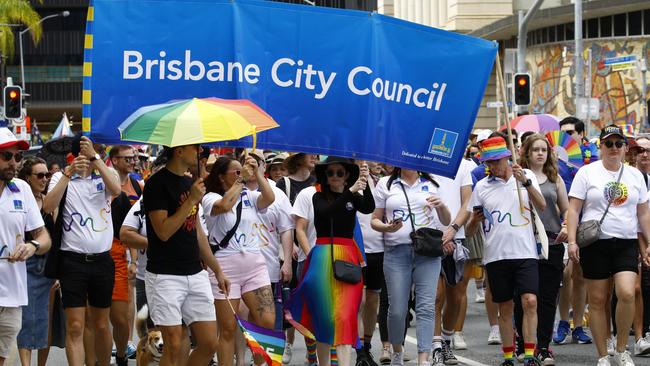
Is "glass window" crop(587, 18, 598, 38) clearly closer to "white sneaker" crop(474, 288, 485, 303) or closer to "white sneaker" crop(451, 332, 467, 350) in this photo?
"white sneaker" crop(474, 288, 485, 303)

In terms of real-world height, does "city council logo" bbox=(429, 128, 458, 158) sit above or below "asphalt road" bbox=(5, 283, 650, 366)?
above

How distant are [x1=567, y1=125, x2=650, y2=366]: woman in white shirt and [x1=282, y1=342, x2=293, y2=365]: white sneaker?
2.95 meters

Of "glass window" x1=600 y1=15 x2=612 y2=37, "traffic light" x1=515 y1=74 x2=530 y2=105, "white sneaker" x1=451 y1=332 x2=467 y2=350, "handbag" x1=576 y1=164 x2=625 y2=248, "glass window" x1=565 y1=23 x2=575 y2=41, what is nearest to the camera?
"handbag" x1=576 y1=164 x2=625 y2=248

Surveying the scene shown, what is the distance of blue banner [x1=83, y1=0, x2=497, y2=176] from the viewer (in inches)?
368

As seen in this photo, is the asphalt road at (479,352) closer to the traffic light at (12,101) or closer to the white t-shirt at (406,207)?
the white t-shirt at (406,207)

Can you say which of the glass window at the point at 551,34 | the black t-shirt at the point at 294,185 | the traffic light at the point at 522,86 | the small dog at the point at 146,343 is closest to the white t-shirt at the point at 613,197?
the black t-shirt at the point at 294,185

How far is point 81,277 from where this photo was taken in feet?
33.8

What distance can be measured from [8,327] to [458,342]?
548 centimetres

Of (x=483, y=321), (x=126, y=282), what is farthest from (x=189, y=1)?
(x=483, y=321)

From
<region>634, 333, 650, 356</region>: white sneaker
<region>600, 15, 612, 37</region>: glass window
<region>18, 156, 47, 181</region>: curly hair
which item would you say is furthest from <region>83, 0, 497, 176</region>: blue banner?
<region>600, 15, 612, 37</region>: glass window

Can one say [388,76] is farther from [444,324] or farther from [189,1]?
[444,324]

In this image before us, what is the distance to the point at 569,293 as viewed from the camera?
44.3 feet

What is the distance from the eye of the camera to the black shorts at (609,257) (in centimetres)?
1116

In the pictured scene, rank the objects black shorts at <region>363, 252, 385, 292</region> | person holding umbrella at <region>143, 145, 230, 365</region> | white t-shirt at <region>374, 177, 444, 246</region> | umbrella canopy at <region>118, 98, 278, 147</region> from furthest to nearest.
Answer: black shorts at <region>363, 252, 385, 292</region>, white t-shirt at <region>374, 177, 444, 246</region>, person holding umbrella at <region>143, 145, 230, 365</region>, umbrella canopy at <region>118, 98, 278, 147</region>
